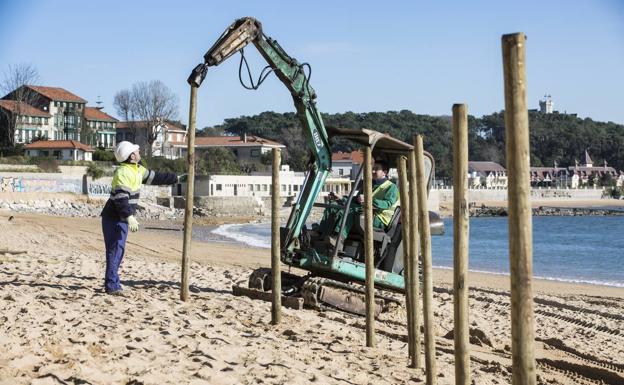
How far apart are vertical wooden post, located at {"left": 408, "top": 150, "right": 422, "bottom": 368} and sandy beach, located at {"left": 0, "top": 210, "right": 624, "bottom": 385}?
0.26 m

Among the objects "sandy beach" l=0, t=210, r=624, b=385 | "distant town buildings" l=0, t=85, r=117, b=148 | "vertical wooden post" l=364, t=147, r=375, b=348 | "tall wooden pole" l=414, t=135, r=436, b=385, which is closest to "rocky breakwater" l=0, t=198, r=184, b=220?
"distant town buildings" l=0, t=85, r=117, b=148

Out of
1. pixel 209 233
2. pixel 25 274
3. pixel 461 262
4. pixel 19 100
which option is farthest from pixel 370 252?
pixel 19 100

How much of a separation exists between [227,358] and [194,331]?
3.47ft

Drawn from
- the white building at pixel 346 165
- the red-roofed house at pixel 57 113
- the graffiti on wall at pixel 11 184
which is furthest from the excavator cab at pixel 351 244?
the red-roofed house at pixel 57 113

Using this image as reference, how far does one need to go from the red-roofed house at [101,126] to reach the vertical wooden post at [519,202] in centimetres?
9378

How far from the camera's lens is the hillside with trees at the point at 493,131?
474 ft

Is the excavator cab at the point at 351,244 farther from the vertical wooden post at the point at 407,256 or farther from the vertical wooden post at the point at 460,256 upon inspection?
the vertical wooden post at the point at 460,256

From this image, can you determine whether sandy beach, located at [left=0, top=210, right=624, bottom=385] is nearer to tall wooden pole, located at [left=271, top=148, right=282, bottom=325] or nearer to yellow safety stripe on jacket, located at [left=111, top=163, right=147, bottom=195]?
tall wooden pole, located at [left=271, top=148, right=282, bottom=325]

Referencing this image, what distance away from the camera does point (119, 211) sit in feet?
33.0

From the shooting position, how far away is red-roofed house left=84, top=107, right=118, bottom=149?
315ft

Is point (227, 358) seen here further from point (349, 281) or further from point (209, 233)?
point (209, 233)

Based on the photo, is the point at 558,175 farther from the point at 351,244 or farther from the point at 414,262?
the point at 414,262

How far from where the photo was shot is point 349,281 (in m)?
11.8

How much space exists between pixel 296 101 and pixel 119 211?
127 inches
